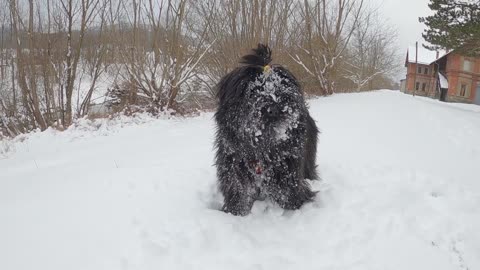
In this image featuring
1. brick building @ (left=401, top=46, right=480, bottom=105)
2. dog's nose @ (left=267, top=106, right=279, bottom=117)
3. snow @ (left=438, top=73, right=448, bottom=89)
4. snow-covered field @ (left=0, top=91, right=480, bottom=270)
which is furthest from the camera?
snow @ (left=438, top=73, right=448, bottom=89)

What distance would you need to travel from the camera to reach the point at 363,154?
388 centimetres

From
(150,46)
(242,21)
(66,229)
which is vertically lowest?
(66,229)

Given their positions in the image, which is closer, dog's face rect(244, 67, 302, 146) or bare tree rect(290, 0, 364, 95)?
dog's face rect(244, 67, 302, 146)

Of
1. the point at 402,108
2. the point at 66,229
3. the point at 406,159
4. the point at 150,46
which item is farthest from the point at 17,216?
the point at 150,46

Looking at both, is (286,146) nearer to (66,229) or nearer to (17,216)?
(66,229)

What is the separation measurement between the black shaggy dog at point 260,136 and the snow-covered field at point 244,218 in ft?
0.65

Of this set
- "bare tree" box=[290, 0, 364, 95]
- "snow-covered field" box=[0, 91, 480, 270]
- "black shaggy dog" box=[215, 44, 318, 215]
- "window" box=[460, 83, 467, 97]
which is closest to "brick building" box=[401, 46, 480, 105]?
"window" box=[460, 83, 467, 97]

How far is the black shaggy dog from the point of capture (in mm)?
2586

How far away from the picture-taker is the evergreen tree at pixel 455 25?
931 centimetres

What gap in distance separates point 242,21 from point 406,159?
25.2 feet

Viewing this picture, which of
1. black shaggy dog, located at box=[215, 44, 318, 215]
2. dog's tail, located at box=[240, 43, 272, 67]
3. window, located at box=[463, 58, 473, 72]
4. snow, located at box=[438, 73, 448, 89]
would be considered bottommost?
black shaggy dog, located at box=[215, 44, 318, 215]

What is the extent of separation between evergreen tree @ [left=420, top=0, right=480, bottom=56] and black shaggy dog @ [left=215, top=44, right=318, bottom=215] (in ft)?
28.1

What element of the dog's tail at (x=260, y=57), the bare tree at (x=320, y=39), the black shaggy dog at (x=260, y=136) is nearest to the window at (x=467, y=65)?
the bare tree at (x=320, y=39)

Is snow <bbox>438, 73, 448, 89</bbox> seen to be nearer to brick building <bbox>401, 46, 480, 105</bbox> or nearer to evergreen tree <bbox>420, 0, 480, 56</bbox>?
brick building <bbox>401, 46, 480, 105</bbox>
